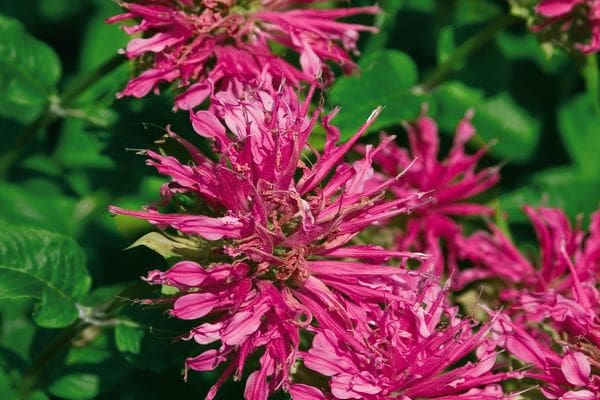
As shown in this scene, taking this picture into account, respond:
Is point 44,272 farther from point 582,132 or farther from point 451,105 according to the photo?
point 582,132

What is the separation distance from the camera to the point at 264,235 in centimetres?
134

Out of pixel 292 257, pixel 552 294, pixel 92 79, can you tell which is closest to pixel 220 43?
pixel 92 79

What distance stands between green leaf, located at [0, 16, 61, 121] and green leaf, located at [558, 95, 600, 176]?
3.89ft

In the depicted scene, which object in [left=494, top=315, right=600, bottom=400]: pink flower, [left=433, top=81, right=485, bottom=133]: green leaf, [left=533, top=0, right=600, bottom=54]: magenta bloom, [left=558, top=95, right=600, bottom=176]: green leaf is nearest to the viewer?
[left=494, top=315, right=600, bottom=400]: pink flower

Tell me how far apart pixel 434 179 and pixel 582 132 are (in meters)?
0.50

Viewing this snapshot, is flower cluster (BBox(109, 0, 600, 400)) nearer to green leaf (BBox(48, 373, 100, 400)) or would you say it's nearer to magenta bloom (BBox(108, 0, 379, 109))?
magenta bloom (BBox(108, 0, 379, 109))

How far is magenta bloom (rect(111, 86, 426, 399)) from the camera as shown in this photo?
1.31m

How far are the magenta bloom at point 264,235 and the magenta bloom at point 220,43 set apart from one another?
0.31 feet

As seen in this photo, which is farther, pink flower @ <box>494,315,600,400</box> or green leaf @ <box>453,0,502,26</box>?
green leaf @ <box>453,0,502,26</box>

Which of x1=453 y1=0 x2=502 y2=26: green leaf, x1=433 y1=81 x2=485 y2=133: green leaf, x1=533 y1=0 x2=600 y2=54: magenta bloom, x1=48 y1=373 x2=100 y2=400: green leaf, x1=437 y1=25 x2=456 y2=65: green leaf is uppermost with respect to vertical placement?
x1=533 y1=0 x2=600 y2=54: magenta bloom

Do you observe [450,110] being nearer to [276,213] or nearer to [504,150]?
[504,150]

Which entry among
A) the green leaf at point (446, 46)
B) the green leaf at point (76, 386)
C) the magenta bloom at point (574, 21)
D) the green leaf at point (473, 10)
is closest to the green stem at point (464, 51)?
the green leaf at point (446, 46)

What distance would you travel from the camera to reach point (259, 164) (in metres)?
1.37

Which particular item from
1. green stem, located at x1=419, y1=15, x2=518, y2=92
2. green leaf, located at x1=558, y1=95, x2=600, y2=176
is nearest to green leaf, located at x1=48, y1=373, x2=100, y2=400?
green stem, located at x1=419, y1=15, x2=518, y2=92
